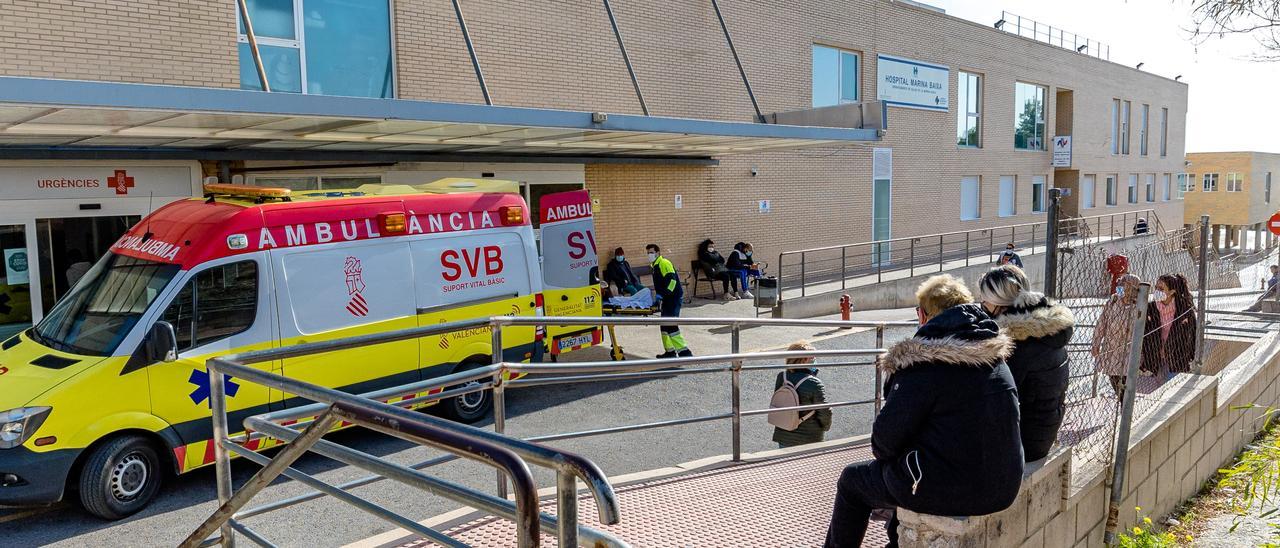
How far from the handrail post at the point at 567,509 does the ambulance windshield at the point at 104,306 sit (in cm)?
604

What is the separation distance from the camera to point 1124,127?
3859 centimetres

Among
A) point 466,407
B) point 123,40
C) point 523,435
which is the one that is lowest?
point 523,435

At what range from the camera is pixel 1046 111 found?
3256cm

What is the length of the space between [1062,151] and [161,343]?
32.7 meters

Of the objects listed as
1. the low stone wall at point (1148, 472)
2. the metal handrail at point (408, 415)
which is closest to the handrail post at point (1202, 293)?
the low stone wall at point (1148, 472)

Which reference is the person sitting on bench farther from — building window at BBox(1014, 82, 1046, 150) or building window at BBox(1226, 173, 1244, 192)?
building window at BBox(1226, 173, 1244, 192)

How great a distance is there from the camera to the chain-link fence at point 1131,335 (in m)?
5.55

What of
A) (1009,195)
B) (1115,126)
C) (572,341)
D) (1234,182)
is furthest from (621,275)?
(1234,182)

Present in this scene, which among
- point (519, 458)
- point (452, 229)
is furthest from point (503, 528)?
point (452, 229)

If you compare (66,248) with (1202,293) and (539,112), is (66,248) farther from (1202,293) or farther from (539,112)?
(1202,293)

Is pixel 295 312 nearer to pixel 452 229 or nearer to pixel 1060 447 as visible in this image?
pixel 452 229

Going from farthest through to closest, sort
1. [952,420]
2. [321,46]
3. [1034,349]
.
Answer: [321,46], [1034,349], [952,420]

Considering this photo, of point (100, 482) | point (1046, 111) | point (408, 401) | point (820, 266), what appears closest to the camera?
point (408, 401)

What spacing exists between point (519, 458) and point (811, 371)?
486 cm
